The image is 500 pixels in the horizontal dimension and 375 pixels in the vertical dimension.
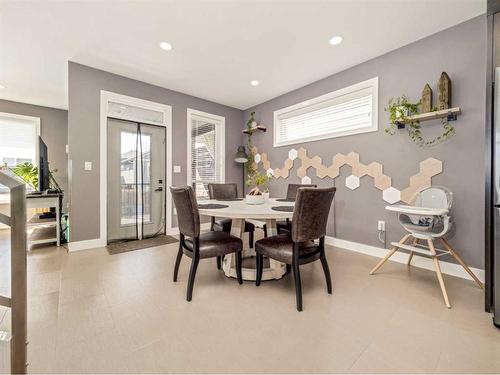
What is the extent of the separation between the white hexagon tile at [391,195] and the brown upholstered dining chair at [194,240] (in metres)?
2.04

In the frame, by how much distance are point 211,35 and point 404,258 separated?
11.5ft

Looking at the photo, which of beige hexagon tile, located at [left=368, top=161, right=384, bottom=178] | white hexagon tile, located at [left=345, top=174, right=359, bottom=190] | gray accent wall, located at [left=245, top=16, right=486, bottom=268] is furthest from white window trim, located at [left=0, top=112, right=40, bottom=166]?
beige hexagon tile, located at [left=368, top=161, right=384, bottom=178]

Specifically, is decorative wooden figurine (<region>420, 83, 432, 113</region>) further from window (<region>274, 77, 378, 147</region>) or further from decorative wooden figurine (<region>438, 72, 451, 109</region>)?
window (<region>274, 77, 378, 147</region>)

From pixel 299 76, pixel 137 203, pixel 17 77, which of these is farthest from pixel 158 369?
pixel 17 77

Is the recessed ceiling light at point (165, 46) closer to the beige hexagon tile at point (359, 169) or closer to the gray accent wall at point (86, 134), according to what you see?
the gray accent wall at point (86, 134)

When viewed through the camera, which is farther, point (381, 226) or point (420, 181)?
point (381, 226)

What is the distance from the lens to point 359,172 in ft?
10.1

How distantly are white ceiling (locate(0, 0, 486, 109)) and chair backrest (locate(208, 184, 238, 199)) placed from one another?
1765mm

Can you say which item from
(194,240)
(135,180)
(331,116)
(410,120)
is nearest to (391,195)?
(410,120)

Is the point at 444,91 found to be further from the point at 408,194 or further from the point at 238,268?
the point at 238,268

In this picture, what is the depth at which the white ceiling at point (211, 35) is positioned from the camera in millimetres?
2107

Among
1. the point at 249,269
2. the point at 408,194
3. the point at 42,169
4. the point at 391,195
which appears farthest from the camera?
the point at 42,169

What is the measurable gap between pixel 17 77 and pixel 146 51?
99.9 inches

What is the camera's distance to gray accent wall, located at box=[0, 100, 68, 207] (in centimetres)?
479
